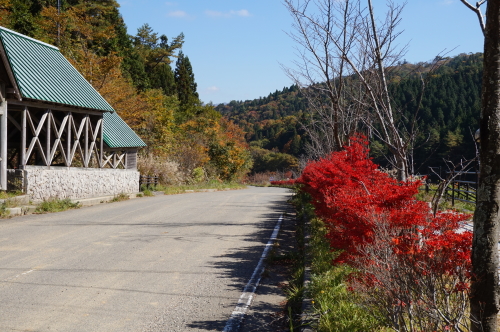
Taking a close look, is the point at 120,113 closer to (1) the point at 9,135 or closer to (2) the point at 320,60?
(1) the point at 9,135

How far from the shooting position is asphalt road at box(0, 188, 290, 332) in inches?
201

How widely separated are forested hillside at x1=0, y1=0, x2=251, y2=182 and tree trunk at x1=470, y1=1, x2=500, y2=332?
2948 cm

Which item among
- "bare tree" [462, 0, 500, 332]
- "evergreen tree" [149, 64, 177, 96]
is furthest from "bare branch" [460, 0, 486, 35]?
"evergreen tree" [149, 64, 177, 96]

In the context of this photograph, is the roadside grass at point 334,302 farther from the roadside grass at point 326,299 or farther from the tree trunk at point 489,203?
the tree trunk at point 489,203

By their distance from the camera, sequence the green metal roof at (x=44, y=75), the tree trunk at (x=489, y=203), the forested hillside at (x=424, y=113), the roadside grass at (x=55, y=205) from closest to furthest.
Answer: the tree trunk at (x=489, y=203) → the forested hillside at (x=424, y=113) → the roadside grass at (x=55, y=205) → the green metal roof at (x=44, y=75)

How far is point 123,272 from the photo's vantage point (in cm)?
718

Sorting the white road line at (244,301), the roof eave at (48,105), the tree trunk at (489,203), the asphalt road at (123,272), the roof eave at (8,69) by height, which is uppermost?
the roof eave at (8,69)

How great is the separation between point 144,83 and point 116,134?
25.5m

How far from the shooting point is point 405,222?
500cm

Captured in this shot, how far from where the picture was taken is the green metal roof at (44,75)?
17.0 m

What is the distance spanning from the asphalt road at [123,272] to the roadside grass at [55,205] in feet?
5.91

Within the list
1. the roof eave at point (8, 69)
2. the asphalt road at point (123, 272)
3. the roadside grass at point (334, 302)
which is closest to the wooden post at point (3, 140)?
the roof eave at point (8, 69)

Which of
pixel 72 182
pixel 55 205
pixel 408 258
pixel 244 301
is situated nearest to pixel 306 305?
pixel 244 301

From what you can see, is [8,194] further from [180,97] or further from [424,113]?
[180,97]
